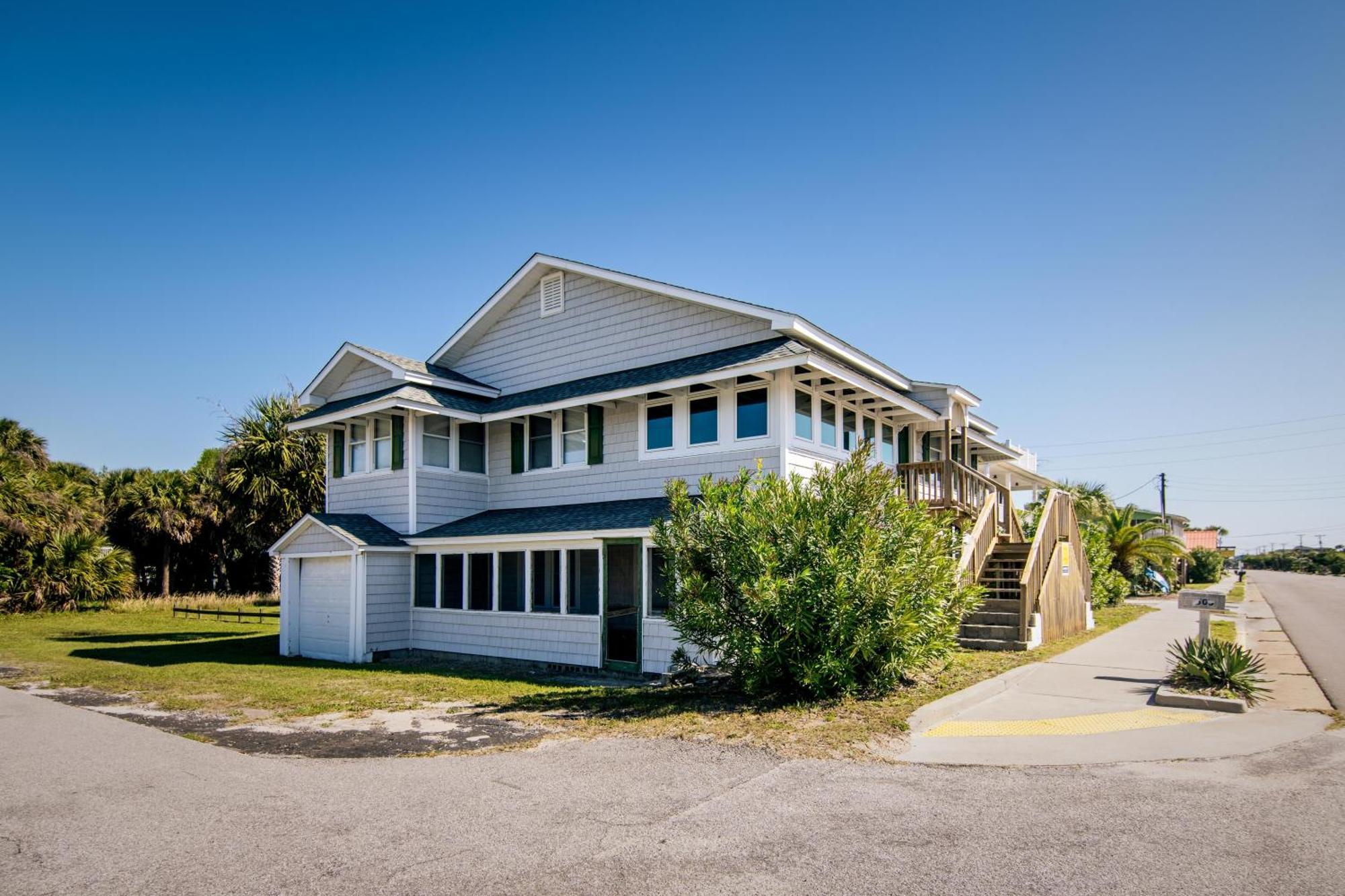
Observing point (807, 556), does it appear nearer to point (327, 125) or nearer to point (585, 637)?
point (585, 637)

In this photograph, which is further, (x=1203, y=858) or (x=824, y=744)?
(x=824, y=744)

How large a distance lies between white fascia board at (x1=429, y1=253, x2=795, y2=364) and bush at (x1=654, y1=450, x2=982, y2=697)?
5.06 meters

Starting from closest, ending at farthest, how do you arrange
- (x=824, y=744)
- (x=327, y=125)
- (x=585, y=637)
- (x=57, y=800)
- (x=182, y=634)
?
(x=57, y=800) → (x=824, y=744) → (x=585, y=637) → (x=327, y=125) → (x=182, y=634)

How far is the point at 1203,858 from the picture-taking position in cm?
515

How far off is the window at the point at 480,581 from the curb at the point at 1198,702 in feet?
40.2

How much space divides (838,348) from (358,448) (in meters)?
12.6

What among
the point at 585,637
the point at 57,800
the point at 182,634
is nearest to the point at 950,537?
the point at 585,637

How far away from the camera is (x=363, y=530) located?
730 inches

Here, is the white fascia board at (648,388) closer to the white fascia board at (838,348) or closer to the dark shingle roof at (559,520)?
the white fascia board at (838,348)

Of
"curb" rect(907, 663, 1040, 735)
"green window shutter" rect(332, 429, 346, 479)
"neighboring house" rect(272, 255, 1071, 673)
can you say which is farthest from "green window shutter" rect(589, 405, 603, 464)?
"curb" rect(907, 663, 1040, 735)

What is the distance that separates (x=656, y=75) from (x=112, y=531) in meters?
31.2

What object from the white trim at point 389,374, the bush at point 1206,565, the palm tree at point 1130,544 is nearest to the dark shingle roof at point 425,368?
the white trim at point 389,374

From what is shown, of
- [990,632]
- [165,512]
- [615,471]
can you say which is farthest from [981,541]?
[165,512]

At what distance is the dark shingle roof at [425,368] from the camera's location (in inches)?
776
